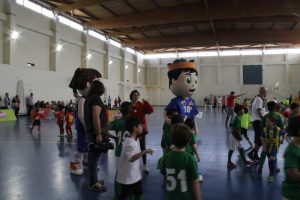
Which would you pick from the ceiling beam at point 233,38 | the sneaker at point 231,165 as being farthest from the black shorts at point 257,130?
the ceiling beam at point 233,38

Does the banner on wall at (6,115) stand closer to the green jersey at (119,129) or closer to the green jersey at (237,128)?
the green jersey at (237,128)

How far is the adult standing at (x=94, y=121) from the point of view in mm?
4090

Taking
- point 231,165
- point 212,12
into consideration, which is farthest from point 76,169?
point 212,12

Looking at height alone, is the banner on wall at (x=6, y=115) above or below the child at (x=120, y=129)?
below

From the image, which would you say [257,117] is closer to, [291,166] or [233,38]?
[291,166]

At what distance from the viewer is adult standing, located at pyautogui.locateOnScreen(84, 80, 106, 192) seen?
161 inches

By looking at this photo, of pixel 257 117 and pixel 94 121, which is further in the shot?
pixel 257 117

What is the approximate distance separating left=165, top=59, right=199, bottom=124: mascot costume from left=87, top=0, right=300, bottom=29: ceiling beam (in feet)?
54.0

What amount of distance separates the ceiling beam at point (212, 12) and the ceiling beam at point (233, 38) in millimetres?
7705

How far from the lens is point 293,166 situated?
2.26m

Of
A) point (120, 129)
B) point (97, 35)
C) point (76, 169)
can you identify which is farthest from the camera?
point (97, 35)

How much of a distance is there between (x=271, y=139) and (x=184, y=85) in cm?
182

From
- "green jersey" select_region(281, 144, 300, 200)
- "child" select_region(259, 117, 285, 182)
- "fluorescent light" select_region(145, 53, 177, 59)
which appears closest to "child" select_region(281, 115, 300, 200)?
"green jersey" select_region(281, 144, 300, 200)

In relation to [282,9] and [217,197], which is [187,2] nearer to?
[282,9]
